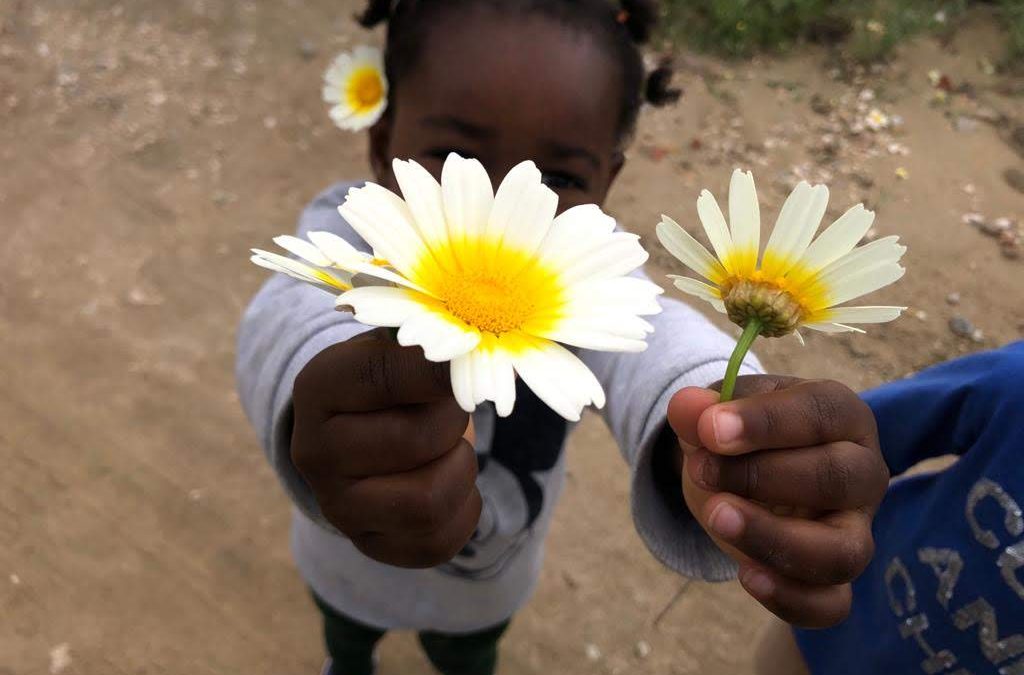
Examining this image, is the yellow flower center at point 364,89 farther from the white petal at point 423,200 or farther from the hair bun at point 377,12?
the white petal at point 423,200

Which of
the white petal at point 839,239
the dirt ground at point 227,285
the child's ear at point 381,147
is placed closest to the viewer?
the white petal at point 839,239

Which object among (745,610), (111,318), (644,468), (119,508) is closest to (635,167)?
(745,610)

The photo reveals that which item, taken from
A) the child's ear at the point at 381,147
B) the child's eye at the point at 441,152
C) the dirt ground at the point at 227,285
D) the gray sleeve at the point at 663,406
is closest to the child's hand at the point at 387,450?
the gray sleeve at the point at 663,406

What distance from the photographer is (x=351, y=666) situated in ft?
4.57

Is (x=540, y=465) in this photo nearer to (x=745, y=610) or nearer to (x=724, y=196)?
(x=745, y=610)

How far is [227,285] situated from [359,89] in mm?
1165

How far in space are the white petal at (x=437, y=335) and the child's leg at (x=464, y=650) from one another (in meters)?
0.97

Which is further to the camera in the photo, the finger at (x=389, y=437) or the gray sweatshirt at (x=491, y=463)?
the gray sweatshirt at (x=491, y=463)

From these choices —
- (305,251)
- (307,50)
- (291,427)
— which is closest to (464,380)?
(305,251)

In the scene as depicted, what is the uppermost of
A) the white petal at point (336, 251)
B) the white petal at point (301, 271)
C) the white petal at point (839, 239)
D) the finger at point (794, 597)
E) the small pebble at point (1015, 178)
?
the white petal at point (839, 239)

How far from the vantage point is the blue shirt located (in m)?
0.78

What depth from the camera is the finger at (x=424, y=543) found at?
53 centimetres

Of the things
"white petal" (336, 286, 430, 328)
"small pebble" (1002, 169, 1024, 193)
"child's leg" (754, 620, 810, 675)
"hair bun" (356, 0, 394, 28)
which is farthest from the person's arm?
"small pebble" (1002, 169, 1024, 193)

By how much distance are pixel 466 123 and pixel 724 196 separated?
1858 millimetres
